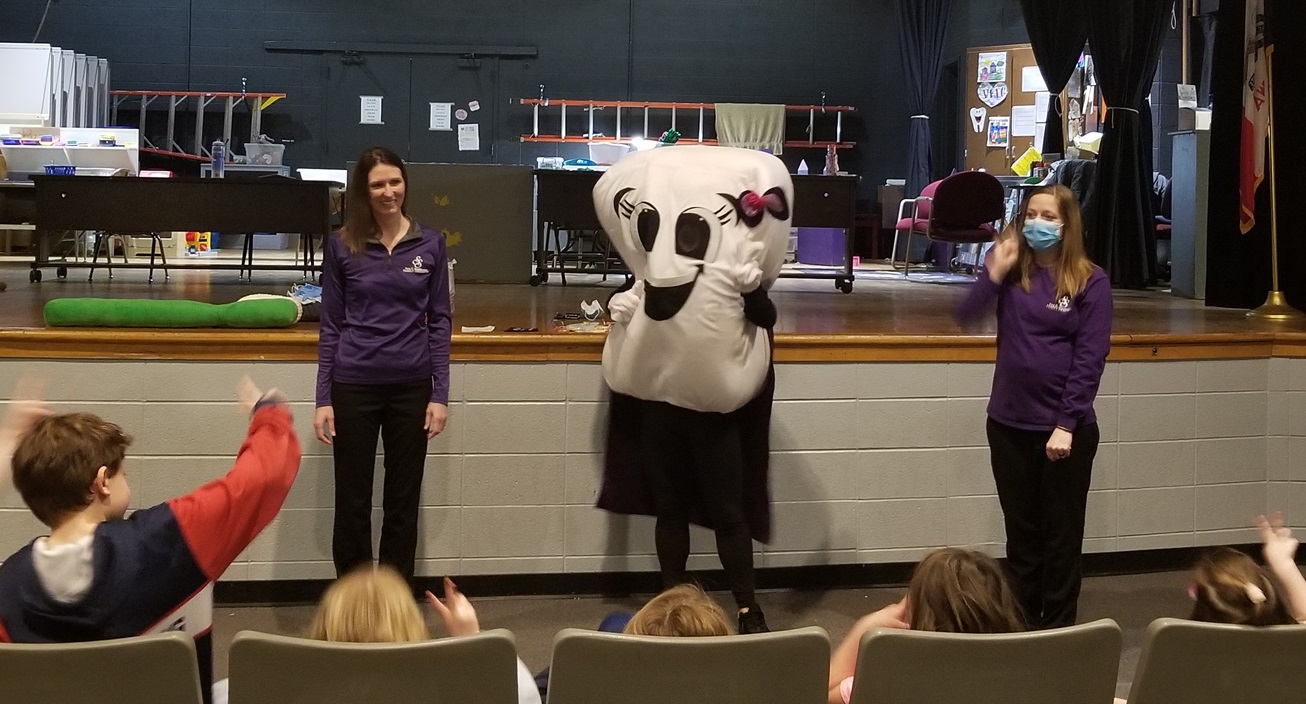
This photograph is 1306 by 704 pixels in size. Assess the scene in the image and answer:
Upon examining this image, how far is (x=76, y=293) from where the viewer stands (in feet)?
19.5

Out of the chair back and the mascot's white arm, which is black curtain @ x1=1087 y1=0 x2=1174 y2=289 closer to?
the chair back

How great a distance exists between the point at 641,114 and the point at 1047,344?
10.4 metres

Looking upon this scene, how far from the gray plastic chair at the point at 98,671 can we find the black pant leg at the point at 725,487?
5.11 ft

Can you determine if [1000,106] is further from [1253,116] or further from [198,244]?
[198,244]

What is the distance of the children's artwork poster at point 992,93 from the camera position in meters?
11.1

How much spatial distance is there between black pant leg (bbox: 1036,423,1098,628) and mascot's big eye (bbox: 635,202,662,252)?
3.61 ft

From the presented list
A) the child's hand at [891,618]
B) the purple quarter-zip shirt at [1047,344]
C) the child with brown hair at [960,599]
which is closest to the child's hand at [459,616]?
the child with brown hair at [960,599]

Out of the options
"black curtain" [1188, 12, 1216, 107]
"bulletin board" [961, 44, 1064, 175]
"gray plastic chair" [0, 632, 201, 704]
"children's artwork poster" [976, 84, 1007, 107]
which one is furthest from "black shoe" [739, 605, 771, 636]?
"children's artwork poster" [976, 84, 1007, 107]

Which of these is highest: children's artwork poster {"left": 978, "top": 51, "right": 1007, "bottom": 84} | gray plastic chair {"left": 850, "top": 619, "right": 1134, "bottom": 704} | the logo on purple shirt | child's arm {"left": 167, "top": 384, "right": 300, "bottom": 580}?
children's artwork poster {"left": 978, "top": 51, "right": 1007, "bottom": 84}

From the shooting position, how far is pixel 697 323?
2.67 m

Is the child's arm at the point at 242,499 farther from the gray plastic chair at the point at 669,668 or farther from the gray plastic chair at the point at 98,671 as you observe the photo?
the gray plastic chair at the point at 669,668

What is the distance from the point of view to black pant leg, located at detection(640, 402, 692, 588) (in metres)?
2.84

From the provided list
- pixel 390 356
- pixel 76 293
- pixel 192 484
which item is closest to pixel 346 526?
pixel 390 356

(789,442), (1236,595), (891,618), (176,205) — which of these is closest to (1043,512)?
(789,442)
